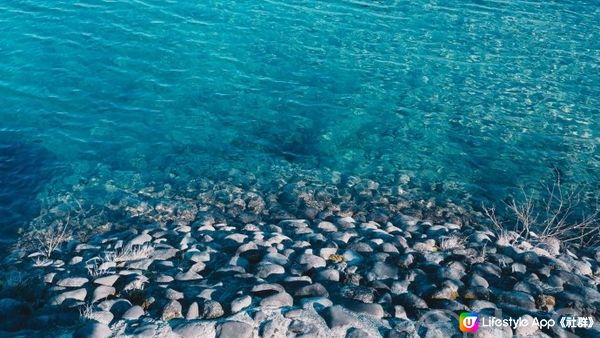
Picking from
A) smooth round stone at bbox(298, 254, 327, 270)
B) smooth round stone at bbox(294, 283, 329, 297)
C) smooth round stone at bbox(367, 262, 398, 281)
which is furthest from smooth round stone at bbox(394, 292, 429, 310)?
smooth round stone at bbox(298, 254, 327, 270)

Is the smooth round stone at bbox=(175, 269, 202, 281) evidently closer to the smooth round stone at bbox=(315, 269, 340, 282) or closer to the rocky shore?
the rocky shore

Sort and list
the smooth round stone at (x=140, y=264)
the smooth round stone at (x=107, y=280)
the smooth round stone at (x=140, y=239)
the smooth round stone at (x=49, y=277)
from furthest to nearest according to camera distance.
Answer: the smooth round stone at (x=140, y=239)
the smooth round stone at (x=140, y=264)
the smooth round stone at (x=49, y=277)
the smooth round stone at (x=107, y=280)

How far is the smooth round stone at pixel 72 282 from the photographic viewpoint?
28.3 feet

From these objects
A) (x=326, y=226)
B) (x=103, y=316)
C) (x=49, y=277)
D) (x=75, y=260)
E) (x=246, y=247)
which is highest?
(x=103, y=316)

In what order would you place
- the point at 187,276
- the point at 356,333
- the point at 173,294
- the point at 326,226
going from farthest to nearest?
the point at 326,226 < the point at 187,276 < the point at 173,294 < the point at 356,333

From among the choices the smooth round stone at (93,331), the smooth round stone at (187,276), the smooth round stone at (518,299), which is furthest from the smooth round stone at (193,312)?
the smooth round stone at (518,299)

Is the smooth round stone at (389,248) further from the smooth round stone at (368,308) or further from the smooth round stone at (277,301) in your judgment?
the smooth round stone at (277,301)

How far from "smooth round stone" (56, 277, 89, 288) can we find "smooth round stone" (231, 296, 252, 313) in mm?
2916

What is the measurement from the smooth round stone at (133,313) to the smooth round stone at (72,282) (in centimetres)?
160

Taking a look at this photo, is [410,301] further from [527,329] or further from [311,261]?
[311,261]

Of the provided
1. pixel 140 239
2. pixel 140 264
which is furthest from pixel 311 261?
pixel 140 239

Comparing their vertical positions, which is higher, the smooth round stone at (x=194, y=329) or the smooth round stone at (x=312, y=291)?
the smooth round stone at (x=194, y=329)

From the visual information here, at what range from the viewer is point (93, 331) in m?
6.93

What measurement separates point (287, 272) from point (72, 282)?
12.3 feet
